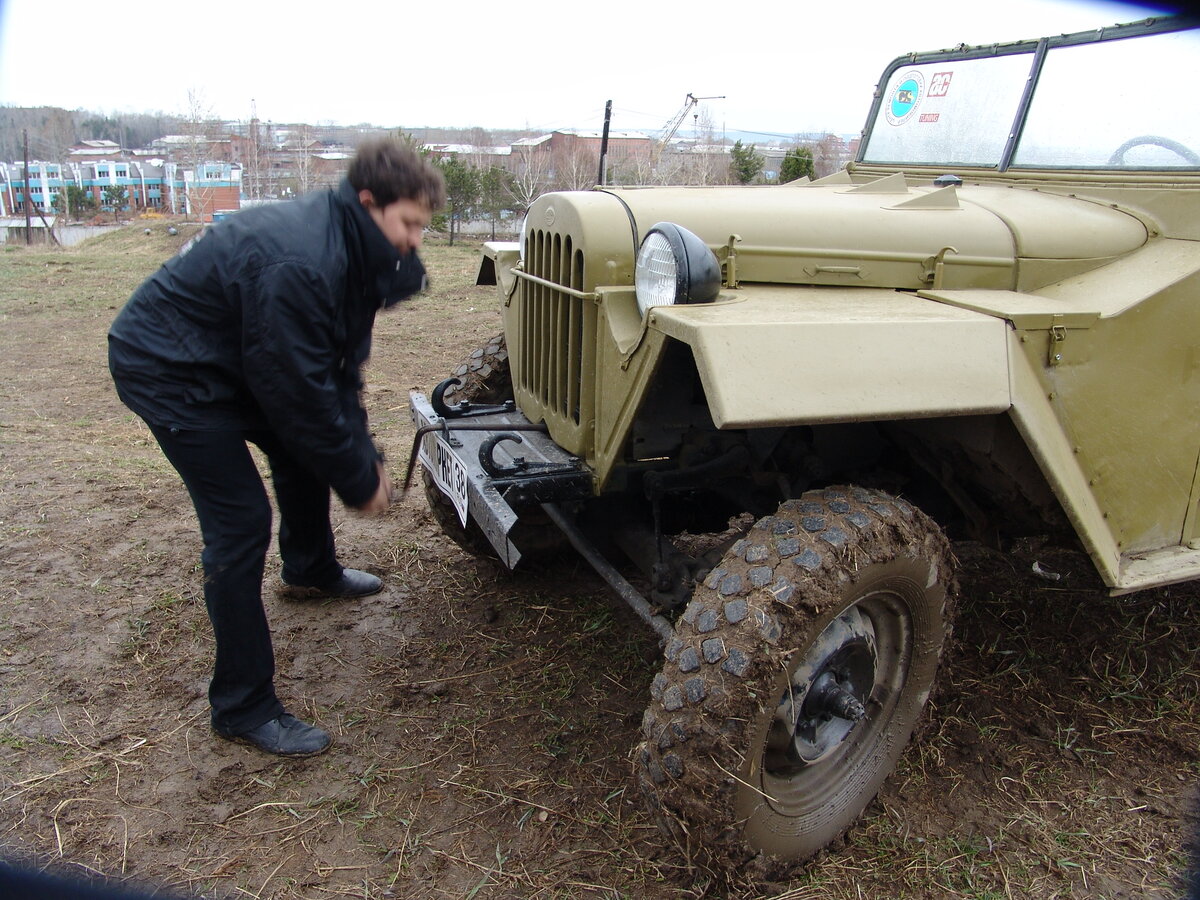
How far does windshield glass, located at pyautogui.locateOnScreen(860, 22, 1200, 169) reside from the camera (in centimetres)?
325

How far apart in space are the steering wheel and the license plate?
→ 2.61 m

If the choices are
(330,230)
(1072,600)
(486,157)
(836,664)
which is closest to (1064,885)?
(836,664)

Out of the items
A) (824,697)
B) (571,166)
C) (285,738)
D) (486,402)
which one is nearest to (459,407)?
(486,402)

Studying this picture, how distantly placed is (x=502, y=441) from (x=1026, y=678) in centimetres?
214

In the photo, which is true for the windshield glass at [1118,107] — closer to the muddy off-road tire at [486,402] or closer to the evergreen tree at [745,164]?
the muddy off-road tire at [486,402]

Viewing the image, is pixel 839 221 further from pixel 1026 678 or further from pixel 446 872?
pixel 446 872

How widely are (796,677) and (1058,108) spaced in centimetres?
253

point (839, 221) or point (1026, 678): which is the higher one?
point (839, 221)

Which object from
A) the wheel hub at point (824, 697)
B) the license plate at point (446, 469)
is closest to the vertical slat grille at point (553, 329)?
the license plate at point (446, 469)

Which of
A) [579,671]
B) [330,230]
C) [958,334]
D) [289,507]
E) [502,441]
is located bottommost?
[579,671]

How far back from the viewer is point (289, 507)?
3.71 m

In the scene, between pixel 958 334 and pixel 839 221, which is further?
pixel 839 221

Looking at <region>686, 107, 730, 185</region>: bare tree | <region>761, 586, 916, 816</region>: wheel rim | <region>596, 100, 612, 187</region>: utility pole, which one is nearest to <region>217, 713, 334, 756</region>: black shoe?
<region>761, 586, 916, 816</region>: wheel rim

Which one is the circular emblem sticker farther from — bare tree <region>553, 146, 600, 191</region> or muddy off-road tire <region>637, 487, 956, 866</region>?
bare tree <region>553, 146, 600, 191</region>
